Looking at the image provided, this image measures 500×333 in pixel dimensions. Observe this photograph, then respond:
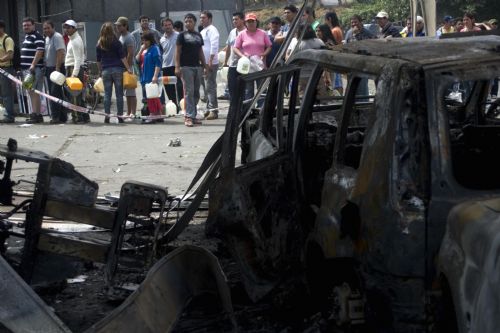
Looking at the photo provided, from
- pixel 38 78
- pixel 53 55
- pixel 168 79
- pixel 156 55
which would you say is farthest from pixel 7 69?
pixel 168 79

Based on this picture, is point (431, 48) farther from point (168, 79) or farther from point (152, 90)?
point (168, 79)

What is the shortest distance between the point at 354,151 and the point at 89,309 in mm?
2012

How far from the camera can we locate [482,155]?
208 inches

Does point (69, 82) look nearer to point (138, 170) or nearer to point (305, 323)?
point (138, 170)

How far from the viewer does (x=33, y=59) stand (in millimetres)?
16797

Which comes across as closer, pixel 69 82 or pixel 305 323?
pixel 305 323

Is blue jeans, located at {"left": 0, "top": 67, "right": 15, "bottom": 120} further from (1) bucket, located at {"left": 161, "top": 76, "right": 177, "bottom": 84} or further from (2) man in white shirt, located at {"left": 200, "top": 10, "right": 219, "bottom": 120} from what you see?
(2) man in white shirt, located at {"left": 200, "top": 10, "right": 219, "bottom": 120}

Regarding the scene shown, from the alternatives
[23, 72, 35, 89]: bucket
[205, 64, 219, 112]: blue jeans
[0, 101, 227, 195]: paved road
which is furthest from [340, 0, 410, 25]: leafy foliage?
[23, 72, 35, 89]: bucket

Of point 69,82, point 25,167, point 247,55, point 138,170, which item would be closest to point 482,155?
point 138,170

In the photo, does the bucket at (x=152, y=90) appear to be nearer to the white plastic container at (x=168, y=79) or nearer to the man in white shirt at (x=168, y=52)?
the white plastic container at (x=168, y=79)

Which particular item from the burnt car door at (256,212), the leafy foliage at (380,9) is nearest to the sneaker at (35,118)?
the burnt car door at (256,212)

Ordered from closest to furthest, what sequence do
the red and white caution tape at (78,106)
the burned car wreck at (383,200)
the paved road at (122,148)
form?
the burned car wreck at (383,200) → the paved road at (122,148) → the red and white caution tape at (78,106)

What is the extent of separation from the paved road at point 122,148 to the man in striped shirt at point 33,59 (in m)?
0.36

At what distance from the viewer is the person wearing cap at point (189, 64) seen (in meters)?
15.8
